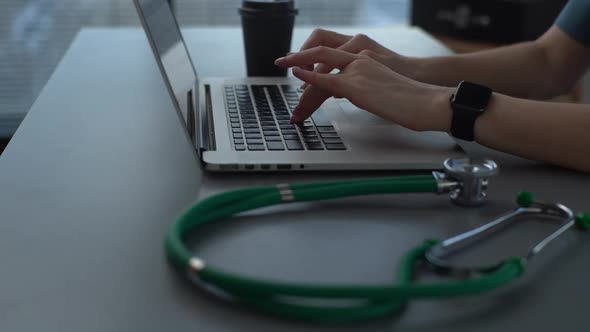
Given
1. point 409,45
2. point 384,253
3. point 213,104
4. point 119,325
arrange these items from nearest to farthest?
1. point 119,325
2. point 384,253
3. point 213,104
4. point 409,45

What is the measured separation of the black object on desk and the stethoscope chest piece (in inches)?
64.7

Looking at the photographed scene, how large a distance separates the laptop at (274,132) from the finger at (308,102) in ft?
0.04

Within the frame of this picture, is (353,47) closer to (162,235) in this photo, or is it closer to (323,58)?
(323,58)

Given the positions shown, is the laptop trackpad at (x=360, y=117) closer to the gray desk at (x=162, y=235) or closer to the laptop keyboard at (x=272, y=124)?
the laptop keyboard at (x=272, y=124)

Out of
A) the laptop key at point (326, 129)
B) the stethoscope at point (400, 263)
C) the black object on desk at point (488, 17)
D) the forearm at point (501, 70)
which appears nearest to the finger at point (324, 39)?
the forearm at point (501, 70)

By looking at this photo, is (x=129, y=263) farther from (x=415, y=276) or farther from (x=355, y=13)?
(x=355, y=13)

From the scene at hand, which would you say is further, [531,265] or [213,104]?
[213,104]

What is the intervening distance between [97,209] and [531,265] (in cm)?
40

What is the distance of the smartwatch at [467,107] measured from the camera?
850mm

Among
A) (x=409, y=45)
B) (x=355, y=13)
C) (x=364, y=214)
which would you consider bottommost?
(x=355, y=13)

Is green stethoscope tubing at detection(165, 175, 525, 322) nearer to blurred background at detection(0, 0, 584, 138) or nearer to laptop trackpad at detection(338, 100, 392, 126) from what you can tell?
laptop trackpad at detection(338, 100, 392, 126)

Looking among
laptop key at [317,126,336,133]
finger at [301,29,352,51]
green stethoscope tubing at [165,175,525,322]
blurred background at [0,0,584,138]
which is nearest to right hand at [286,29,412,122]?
finger at [301,29,352,51]

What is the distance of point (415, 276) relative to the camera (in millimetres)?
586

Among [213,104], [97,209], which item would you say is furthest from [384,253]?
[213,104]
